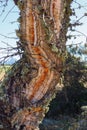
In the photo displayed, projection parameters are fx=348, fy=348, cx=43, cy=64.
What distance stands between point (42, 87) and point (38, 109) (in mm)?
392

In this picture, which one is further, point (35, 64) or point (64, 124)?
point (64, 124)

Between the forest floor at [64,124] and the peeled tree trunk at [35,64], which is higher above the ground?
the peeled tree trunk at [35,64]

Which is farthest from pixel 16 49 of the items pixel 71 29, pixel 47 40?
pixel 71 29

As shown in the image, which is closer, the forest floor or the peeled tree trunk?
the peeled tree trunk

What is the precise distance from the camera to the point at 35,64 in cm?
455

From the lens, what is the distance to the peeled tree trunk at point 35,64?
4320mm

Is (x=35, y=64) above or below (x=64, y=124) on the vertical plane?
above

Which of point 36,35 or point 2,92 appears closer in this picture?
point 36,35

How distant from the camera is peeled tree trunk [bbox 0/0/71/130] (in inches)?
170

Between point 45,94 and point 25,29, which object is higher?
point 25,29

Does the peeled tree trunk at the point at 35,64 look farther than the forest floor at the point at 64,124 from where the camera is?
No

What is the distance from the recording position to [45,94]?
15.6 ft

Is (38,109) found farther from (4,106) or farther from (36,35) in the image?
(36,35)

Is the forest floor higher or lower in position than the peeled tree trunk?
lower
